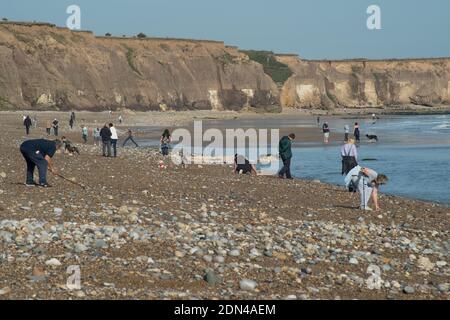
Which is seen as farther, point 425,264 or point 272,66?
point 272,66

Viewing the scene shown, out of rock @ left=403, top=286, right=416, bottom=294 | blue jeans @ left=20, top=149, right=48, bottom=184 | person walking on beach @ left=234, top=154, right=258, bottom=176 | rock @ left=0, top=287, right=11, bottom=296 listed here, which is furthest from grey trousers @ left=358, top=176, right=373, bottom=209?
rock @ left=0, top=287, right=11, bottom=296

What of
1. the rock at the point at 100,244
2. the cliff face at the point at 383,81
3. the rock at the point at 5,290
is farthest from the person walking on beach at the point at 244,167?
the cliff face at the point at 383,81

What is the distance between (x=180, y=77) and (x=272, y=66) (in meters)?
39.3

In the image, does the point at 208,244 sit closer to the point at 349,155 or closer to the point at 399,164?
the point at 349,155

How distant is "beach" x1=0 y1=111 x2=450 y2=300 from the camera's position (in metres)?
7.84

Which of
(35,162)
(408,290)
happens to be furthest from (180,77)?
(408,290)

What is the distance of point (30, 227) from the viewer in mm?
10109

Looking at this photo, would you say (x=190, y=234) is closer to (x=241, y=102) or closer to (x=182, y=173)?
(x=182, y=173)

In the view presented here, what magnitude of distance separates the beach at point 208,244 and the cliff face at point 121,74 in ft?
206

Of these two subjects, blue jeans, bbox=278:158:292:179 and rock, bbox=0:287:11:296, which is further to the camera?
blue jeans, bbox=278:158:292:179

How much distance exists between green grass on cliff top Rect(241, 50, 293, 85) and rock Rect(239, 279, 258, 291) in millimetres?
130078

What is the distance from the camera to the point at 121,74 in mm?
95312

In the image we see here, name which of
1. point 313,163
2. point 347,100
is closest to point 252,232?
point 313,163

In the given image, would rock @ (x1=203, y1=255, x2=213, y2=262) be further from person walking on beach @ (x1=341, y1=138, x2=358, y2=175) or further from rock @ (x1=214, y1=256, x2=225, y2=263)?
person walking on beach @ (x1=341, y1=138, x2=358, y2=175)
